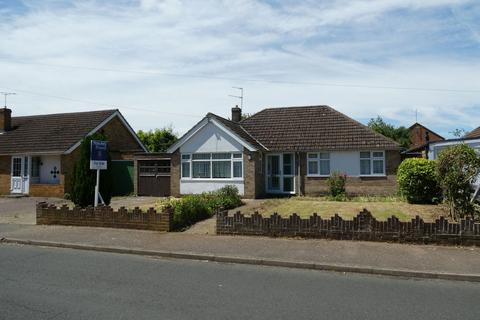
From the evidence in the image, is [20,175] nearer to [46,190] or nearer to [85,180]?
[46,190]

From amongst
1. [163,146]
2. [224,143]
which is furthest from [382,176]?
[163,146]

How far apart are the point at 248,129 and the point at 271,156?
264 centimetres

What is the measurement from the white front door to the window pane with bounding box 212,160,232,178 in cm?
1211

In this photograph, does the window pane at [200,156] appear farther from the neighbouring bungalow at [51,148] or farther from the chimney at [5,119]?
the chimney at [5,119]

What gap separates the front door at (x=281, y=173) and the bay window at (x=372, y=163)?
3495 mm

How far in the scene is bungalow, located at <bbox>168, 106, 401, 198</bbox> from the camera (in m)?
21.6

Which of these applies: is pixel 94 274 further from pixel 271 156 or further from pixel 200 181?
pixel 271 156

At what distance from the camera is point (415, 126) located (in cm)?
5794

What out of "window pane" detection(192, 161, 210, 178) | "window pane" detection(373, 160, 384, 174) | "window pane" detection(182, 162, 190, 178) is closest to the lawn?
"window pane" detection(192, 161, 210, 178)

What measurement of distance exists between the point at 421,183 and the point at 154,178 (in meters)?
13.6

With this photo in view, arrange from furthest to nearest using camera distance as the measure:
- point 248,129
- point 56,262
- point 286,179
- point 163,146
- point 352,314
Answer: point 163,146, point 248,129, point 286,179, point 56,262, point 352,314

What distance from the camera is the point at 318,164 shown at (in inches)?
900

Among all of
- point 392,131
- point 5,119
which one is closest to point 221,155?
point 5,119

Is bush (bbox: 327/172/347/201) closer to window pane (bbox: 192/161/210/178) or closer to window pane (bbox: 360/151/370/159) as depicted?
window pane (bbox: 360/151/370/159)
